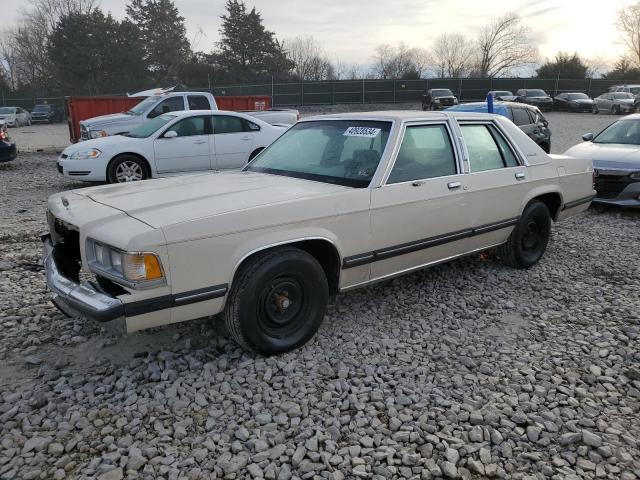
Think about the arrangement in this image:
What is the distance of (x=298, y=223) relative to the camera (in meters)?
3.24

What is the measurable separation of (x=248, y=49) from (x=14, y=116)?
2389 cm

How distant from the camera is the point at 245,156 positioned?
32.7 ft

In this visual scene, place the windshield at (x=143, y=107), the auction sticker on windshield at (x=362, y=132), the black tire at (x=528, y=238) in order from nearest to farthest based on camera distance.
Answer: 1. the auction sticker on windshield at (x=362, y=132)
2. the black tire at (x=528, y=238)
3. the windshield at (x=143, y=107)

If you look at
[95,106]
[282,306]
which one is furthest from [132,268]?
[95,106]

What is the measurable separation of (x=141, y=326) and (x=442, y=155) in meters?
2.76

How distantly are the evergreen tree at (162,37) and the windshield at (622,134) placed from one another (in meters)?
44.8

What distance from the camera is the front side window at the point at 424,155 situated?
153 inches

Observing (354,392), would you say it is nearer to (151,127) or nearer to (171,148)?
(171,148)

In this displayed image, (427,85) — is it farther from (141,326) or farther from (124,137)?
(141,326)

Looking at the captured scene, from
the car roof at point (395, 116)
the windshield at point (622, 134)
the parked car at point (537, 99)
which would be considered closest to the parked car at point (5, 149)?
Answer: the car roof at point (395, 116)

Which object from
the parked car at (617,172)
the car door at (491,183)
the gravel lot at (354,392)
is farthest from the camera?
the parked car at (617,172)

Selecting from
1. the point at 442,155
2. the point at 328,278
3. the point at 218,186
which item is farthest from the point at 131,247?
the point at 442,155

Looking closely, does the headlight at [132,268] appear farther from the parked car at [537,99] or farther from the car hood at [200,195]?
the parked car at [537,99]

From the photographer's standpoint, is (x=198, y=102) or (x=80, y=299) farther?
(x=198, y=102)
